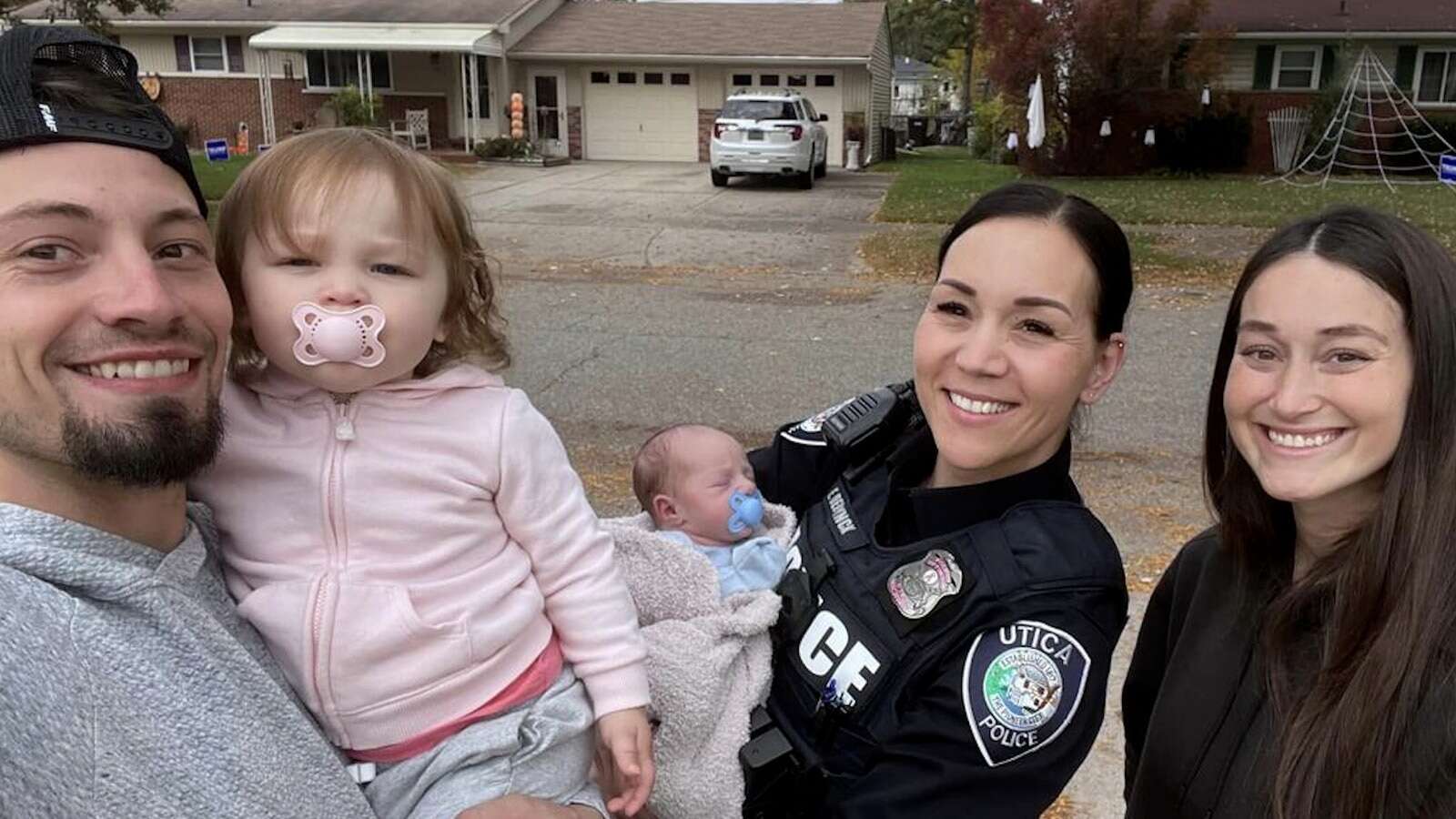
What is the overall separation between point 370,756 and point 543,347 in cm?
680

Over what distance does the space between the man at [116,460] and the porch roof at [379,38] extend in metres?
28.2

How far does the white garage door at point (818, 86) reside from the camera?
2994cm

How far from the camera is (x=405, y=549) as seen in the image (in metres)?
1.73

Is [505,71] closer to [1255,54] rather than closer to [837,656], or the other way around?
[1255,54]

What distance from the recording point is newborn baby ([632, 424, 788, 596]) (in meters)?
2.43

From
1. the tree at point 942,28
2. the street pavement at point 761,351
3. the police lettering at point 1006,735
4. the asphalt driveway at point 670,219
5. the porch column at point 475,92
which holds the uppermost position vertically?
the tree at point 942,28

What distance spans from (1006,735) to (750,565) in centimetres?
69

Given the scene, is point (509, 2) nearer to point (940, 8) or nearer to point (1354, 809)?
point (1354, 809)

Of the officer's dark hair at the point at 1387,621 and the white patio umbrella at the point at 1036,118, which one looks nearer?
the officer's dark hair at the point at 1387,621

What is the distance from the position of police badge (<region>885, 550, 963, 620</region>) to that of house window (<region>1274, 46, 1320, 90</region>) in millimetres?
30356

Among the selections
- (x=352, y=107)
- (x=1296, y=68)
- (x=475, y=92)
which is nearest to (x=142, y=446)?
(x=352, y=107)

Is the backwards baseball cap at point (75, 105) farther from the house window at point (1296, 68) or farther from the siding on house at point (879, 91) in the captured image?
the house window at point (1296, 68)

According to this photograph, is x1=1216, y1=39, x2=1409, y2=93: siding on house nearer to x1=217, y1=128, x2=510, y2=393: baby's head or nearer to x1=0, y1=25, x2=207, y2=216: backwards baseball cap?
x1=217, y1=128, x2=510, y2=393: baby's head

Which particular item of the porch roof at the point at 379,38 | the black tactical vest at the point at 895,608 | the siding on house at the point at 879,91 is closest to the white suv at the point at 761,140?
the siding on house at the point at 879,91
